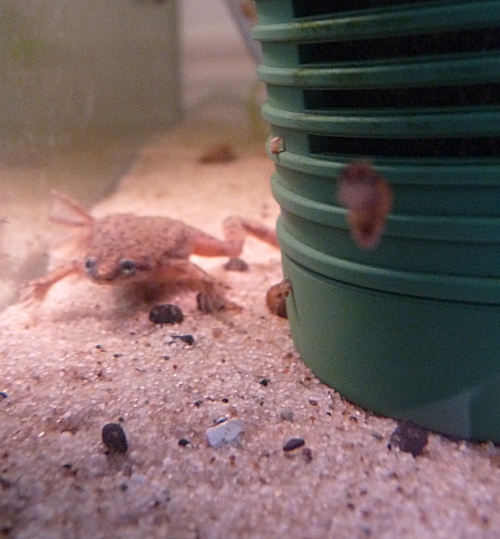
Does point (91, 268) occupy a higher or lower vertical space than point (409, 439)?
higher

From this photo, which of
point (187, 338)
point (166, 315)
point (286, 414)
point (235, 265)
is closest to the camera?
point (286, 414)

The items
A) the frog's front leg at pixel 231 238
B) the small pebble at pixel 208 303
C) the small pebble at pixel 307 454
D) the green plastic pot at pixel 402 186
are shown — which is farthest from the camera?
the frog's front leg at pixel 231 238

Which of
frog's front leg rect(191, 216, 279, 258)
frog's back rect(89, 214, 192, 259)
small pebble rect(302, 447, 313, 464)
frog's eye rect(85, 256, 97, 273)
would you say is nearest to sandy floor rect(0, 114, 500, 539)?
small pebble rect(302, 447, 313, 464)

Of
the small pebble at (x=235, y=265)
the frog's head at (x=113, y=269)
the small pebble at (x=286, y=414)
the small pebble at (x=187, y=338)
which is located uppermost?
the frog's head at (x=113, y=269)

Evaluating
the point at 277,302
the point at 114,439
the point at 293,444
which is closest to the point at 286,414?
the point at 293,444

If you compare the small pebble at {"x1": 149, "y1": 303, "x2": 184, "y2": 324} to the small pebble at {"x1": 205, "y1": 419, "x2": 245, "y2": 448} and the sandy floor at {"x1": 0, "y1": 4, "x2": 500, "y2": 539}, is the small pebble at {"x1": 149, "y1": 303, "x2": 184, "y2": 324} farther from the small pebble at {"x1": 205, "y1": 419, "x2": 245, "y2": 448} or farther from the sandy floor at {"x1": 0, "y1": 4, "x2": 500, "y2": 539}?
the small pebble at {"x1": 205, "y1": 419, "x2": 245, "y2": 448}

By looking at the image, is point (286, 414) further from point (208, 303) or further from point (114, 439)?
point (208, 303)

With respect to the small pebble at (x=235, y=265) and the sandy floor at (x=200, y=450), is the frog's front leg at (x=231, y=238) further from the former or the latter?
the sandy floor at (x=200, y=450)

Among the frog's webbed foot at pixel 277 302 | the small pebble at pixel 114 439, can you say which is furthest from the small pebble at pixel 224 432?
the frog's webbed foot at pixel 277 302
